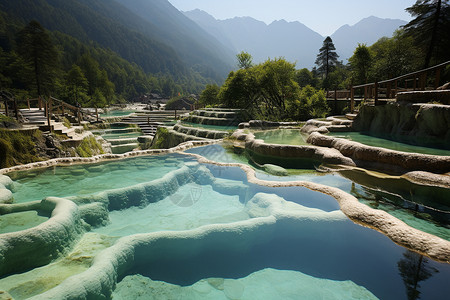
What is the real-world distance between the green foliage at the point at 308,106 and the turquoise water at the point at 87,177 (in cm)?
1140

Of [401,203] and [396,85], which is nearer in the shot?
[401,203]

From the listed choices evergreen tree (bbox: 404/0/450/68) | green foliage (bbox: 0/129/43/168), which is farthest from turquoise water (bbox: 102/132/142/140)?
evergreen tree (bbox: 404/0/450/68)

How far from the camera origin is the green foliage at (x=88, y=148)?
12.4 meters

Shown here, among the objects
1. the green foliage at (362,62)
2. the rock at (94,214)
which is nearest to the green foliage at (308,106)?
the green foliage at (362,62)

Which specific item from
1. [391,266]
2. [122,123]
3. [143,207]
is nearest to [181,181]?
[143,207]

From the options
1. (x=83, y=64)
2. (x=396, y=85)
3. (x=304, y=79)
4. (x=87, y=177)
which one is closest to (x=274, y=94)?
(x=396, y=85)

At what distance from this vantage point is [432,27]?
19.7 metres

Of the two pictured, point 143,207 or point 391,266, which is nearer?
point 391,266

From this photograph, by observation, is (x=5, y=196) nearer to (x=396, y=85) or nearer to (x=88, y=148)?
(x=88, y=148)

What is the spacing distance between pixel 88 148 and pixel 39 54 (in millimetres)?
24590

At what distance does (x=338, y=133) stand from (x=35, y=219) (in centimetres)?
1028

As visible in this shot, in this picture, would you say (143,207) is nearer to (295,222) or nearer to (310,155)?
(295,222)

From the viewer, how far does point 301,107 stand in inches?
718

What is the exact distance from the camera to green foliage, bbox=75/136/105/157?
1239cm
